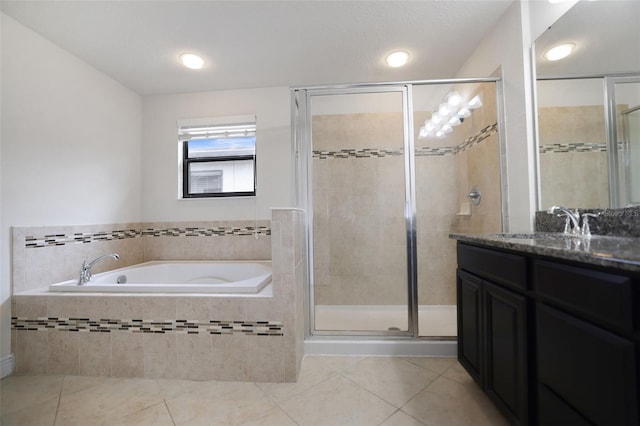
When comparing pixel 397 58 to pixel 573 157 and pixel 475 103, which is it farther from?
pixel 573 157

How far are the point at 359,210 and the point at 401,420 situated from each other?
148 centimetres

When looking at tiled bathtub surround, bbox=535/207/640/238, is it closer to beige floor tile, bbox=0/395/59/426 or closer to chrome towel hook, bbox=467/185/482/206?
chrome towel hook, bbox=467/185/482/206

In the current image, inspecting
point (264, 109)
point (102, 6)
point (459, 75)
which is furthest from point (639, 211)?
point (102, 6)

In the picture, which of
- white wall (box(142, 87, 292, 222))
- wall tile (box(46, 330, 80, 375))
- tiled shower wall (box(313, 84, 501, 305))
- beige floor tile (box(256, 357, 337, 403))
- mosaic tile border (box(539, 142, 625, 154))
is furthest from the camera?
white wall (box(142, 87, 292, 222))

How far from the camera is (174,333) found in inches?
63.3

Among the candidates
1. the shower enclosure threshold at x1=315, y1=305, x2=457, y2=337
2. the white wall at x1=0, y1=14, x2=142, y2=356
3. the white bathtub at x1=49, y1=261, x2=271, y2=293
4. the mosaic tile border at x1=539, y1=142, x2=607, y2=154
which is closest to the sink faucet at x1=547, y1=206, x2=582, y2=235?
the mosaic tile border at x1=539, y1=142, x2=607, y2=154

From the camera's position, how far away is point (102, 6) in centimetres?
166

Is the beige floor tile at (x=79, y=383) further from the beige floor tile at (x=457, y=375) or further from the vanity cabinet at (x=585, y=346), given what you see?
the vanity cabinet at (x=585, y=346)

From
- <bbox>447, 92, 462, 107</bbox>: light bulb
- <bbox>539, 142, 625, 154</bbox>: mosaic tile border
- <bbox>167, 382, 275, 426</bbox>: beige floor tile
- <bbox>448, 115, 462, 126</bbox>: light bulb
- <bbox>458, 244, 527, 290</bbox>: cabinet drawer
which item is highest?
<bbox>447, 92, 462, 107</bbox>: light bulb

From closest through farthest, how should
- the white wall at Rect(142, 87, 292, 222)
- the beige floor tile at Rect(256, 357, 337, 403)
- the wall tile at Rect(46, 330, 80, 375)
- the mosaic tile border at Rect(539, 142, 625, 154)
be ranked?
A: the mosaic tile border at Rect(539, 142, 625, 154) → the beige floor tile at Rect(256, 357, 337, 403) → the wall tile at Rect(46, 330, 80, 375) → the white wall at Rect(142, 87, 292, 222)

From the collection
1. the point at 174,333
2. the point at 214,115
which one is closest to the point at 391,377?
the point at 174,333

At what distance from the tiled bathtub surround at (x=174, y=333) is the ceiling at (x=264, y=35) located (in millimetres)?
1390

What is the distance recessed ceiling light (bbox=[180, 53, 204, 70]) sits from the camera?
2.19 m

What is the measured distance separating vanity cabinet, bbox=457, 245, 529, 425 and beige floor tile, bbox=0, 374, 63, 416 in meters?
2.31
